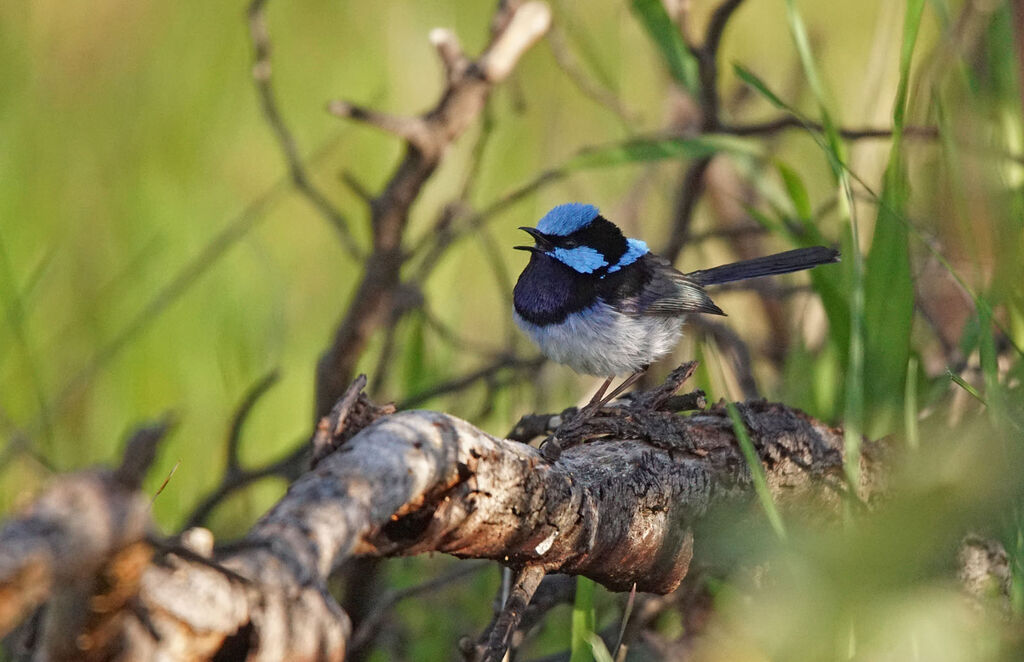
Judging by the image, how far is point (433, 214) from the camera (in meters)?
4.65

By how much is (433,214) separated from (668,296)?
1802 millimetres

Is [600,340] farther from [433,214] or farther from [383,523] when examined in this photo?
[433,214]

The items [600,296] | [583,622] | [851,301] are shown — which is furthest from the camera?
[600,296]

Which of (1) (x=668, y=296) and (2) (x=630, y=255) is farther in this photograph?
(2) (x=630, y=255)

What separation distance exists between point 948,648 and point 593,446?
1.33 meters

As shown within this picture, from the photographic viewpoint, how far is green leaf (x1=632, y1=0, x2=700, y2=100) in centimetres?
280

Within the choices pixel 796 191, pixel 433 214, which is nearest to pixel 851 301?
pixel 796 191

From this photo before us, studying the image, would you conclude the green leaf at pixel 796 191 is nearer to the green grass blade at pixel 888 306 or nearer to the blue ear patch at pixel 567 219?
the green grass blade at pixel 888 306

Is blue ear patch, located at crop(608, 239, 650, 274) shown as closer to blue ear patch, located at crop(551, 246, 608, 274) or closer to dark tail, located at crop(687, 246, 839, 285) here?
blue ear patch, located at crop(551, 246, 608, 274)

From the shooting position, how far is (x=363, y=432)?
56.4 inches

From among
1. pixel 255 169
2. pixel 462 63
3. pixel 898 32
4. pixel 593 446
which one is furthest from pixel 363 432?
pixel 255 169

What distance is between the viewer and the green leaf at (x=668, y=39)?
2.80 metres

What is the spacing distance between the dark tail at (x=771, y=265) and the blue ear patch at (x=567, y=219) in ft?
1.76

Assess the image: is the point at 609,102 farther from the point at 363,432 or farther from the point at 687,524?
the point at 363,432
